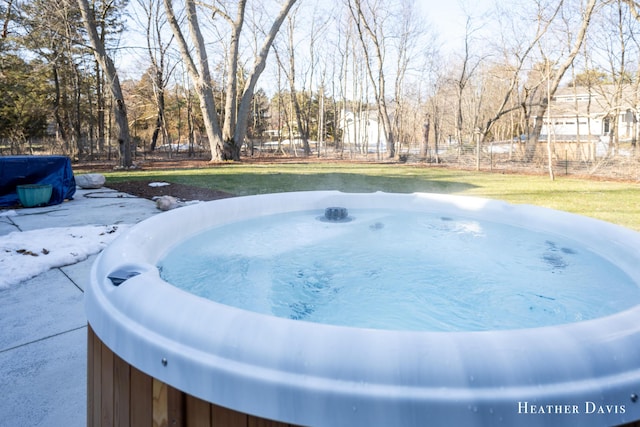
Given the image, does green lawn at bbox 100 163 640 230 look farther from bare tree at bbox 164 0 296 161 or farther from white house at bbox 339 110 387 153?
white house at bbox 339 110 387 153

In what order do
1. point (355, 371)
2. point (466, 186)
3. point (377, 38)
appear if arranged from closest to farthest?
point (355, 371) < point (466, 186) < point (377, 38)

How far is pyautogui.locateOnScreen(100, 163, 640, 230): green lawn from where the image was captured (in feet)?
20.0

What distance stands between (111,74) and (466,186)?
9036 mm

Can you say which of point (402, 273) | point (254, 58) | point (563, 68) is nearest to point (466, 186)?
point (402, 273)

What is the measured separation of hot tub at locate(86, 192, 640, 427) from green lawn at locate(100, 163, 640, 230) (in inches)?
202

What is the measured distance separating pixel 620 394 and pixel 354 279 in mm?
1796

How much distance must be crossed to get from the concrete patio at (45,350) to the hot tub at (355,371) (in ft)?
2.30

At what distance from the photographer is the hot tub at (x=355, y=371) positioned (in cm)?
80

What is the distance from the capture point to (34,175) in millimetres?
6098

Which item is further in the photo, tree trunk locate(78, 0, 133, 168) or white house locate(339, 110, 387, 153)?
white house locate(339, 110, 387, 153)

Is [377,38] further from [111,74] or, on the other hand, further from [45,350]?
[45,350]

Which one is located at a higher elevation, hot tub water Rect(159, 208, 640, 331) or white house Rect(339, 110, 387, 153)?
white house Rect(339, 110, 387, 153)

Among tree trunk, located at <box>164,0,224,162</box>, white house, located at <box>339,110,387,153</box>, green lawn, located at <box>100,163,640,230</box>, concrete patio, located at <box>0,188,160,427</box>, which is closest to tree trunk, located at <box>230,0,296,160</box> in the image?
tree trunk, located at <box>164,0,224,162</box>

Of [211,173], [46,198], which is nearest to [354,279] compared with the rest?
[46,198]
